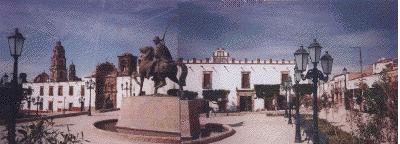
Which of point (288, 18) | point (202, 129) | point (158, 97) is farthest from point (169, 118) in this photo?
point (288, 18)

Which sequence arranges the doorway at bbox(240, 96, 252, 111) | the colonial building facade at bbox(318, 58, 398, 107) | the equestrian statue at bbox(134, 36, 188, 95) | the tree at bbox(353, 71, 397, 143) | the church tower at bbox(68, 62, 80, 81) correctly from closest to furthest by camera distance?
the tree at bbox(353, 71, 397, 143) < the colonial building facade at bbox(318, 58, 398, 107) < the church tower at bbox(68, 62, 80, 81) < the doorway at bbox(240, 96, 252, 111) < the equestrian statue at bbox(134, 36, 188, 95)

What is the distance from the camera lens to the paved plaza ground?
5969 mm

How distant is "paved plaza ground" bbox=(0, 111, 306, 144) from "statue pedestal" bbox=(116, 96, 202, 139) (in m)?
0.35

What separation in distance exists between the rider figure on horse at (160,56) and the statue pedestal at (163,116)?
71 cm

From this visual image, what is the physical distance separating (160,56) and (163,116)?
1218 mm

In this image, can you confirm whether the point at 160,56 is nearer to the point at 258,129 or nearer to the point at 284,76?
the point at 258,129

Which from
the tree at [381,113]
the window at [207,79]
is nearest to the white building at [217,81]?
the window at [207,79]

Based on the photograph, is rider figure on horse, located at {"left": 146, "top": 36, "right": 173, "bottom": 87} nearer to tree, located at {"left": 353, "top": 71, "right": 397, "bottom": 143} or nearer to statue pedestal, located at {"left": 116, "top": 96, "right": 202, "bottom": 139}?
statue pedestal, located at {"left": 116, "top": 96, "right": 202, "bottom": 139}

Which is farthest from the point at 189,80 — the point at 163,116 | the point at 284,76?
the point at 284,76

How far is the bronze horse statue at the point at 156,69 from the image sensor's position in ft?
23.1

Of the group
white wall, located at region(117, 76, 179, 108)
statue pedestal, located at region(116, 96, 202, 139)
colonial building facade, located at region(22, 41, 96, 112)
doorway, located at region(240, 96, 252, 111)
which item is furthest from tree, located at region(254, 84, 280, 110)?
colonial building facade, located at region(22, 41, 96, 112)

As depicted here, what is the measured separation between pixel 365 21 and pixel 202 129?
3.17m

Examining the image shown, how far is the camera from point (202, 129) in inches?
279

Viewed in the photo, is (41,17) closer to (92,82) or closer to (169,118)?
(92,82)
